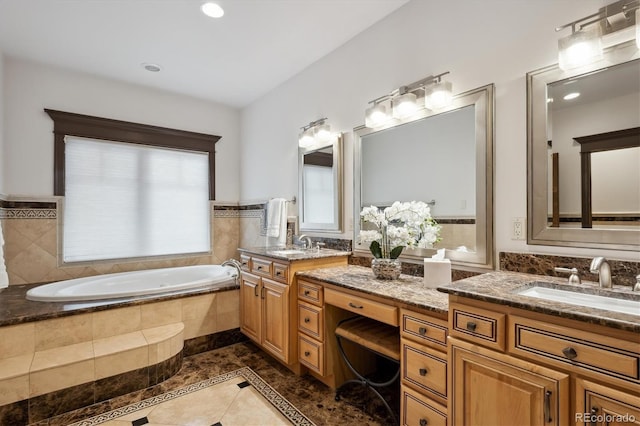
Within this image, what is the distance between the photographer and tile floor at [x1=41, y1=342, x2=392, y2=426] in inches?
73.0

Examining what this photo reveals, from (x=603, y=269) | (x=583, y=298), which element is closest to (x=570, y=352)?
(x=583, y=298)

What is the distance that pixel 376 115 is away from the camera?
226 centimetres

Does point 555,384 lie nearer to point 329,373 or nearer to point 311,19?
point 329,373

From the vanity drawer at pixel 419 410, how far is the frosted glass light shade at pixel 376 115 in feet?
5.52

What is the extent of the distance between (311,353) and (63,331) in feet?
5.73

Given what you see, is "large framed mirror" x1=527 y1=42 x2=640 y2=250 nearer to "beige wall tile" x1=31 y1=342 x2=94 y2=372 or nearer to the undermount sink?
the undermount sink

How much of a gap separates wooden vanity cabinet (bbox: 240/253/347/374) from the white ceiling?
71.4 inches

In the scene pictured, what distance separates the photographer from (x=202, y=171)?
4.05 meters

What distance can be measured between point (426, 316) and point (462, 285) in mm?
235

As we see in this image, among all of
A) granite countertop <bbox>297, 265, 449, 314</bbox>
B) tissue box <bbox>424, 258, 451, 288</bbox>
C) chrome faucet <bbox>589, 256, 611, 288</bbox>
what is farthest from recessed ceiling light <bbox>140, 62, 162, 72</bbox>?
chrome faucet <bbox>589, 256, 611, 288</bbox>

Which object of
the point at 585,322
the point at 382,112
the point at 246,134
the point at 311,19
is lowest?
the point at 585,322

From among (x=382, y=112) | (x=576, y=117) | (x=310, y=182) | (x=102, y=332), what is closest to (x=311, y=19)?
(x=382, y=112)

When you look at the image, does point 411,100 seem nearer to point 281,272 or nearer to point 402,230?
point 402,230

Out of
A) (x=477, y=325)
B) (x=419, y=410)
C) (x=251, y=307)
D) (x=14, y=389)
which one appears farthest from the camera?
(x=251, y=307)
